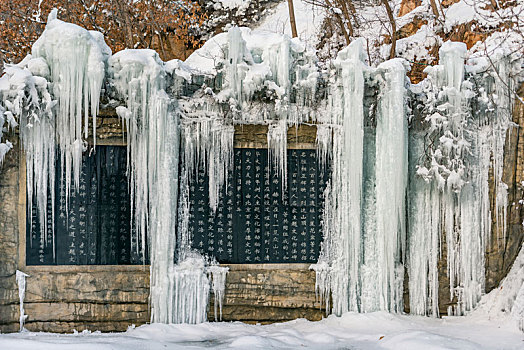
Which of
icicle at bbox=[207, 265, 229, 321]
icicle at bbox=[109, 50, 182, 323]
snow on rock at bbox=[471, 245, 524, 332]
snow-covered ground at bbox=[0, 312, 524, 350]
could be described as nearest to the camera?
snow-covered ground at bbox=[0, 312, 524, 350]

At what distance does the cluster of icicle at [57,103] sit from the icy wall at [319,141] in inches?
0.6

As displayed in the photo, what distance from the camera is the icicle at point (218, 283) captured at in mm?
6027

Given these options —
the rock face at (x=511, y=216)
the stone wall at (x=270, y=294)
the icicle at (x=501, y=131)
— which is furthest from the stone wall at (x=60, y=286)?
the icicle at (x=501, y=131)

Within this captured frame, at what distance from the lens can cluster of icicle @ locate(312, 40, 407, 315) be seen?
609cm

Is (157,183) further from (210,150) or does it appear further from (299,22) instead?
(299,22)

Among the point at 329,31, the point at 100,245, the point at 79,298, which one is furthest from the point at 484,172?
the point at 329,31

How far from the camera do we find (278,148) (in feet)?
20.2

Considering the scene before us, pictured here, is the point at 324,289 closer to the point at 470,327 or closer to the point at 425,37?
the point at 470,327

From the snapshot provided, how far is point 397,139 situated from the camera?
6.12m

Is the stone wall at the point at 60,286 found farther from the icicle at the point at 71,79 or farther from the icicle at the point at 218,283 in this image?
the icicle at the point at 218,283

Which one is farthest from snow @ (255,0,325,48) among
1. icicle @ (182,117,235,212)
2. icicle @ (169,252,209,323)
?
icicle @ (169,252,209,323)

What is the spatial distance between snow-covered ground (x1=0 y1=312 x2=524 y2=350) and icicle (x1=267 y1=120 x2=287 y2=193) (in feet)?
5.93

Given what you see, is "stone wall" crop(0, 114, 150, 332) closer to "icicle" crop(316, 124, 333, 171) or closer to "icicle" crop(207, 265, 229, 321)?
"icicle" crop(207, 265, 229, 321)

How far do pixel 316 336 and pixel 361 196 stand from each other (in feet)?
6.17
